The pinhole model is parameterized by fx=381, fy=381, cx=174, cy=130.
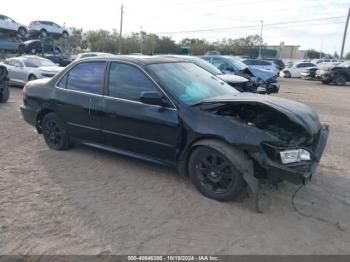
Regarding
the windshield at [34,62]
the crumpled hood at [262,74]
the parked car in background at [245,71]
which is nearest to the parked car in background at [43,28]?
the windshield at [34,62]

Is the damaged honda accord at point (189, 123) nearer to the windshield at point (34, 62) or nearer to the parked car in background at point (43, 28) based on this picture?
the windshield at point (34, 62)

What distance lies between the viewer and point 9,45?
1342 inches

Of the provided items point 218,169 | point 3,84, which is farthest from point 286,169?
point 3,84

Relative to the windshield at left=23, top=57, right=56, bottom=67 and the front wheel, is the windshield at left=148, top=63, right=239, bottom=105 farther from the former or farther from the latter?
the windshield at left=23, top=57, right=56, bottom=67

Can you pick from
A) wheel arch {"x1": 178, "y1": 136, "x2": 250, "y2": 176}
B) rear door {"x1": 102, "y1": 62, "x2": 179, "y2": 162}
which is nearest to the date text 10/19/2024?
wheel arch {"x1": 178, "y1": 136, "x2": 250, "y2": 176}

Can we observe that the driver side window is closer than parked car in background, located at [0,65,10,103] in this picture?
Yes

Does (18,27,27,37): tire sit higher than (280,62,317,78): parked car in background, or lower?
higher

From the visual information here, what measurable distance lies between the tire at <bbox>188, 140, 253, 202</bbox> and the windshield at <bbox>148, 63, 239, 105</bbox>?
69cm

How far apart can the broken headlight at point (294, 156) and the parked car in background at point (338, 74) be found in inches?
883

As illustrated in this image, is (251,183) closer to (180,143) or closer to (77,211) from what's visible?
(180,143)

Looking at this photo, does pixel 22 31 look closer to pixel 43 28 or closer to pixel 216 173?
pixel 43 28

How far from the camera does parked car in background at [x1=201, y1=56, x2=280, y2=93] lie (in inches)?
529

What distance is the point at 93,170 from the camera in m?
5.35

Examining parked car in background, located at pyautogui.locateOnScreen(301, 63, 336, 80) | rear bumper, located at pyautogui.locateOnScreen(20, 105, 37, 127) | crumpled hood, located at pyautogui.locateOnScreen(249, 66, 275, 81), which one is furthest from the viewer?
parked car in background, located at pyautogui.locateOnScreen(301, 63, 336, 80)
